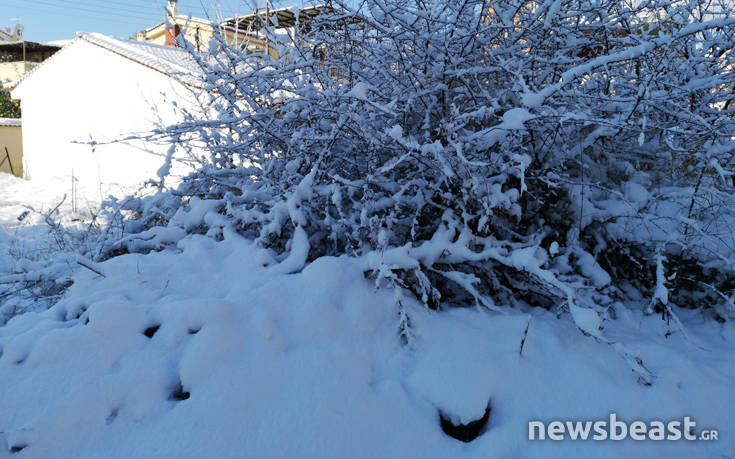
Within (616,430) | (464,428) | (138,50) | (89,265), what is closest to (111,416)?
(89,265)

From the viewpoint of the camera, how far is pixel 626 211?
2.28m

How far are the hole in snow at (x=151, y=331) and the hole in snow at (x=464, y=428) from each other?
3.70ft

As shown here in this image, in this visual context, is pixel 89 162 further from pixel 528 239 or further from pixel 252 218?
pixel 528 239

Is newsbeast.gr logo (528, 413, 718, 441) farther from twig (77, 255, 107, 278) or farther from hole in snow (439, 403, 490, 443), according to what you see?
twig (77, 255, 107, 278)

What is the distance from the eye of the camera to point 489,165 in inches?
83.3

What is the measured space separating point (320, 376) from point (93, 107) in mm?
15160

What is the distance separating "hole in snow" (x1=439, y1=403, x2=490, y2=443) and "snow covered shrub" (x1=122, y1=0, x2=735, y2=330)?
556mm

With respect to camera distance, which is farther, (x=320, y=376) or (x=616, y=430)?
(x=320, y=376)

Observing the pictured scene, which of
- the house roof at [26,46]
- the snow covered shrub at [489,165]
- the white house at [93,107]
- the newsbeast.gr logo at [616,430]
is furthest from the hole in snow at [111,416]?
the house roof at [26,46]

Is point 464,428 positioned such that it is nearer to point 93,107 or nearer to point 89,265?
point 89,265

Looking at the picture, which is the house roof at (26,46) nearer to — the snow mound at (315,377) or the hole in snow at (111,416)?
the snow mound at (315,377)

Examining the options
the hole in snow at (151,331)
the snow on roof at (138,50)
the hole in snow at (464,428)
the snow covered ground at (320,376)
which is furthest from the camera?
the snow on roof at (138,50)

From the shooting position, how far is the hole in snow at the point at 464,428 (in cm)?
147

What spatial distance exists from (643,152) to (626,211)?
62 cm
